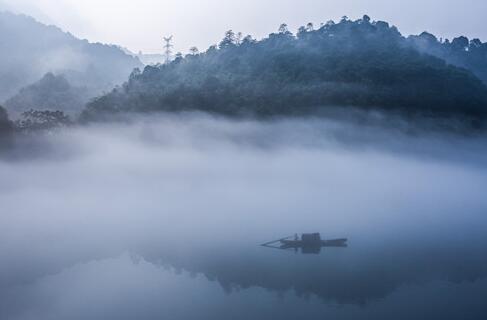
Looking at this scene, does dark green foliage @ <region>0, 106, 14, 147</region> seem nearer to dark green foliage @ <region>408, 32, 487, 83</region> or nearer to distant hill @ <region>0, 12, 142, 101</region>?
distant hill @ <region>0, 12, 142, 101</region>

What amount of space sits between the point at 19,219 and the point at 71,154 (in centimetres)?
1270

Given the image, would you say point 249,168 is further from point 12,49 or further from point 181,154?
point 12,49

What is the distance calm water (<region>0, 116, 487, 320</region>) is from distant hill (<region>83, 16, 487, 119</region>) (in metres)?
2.94

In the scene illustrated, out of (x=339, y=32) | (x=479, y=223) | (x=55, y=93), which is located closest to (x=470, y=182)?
(x=479, y=223)

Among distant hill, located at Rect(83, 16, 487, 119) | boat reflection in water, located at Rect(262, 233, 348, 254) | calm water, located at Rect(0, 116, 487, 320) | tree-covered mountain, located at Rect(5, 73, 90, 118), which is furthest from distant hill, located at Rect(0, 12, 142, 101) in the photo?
boat reflection in water, located at Rect(262, 233, 348, 254)

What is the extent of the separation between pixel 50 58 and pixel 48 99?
110 ft

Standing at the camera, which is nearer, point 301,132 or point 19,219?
point 19,219

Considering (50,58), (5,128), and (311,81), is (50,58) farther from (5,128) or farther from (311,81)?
(311,81)

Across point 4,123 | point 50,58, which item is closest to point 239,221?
point 4,123

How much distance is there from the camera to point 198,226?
127 feet

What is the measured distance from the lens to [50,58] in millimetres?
98125

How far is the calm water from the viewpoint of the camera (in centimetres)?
2217

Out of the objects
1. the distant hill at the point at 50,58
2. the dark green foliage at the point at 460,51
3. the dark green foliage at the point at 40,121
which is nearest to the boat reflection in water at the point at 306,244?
the dark green foliage at the point at 40,121

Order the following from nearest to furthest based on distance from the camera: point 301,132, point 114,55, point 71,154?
point 71,154, point 301,132, point 114,55
